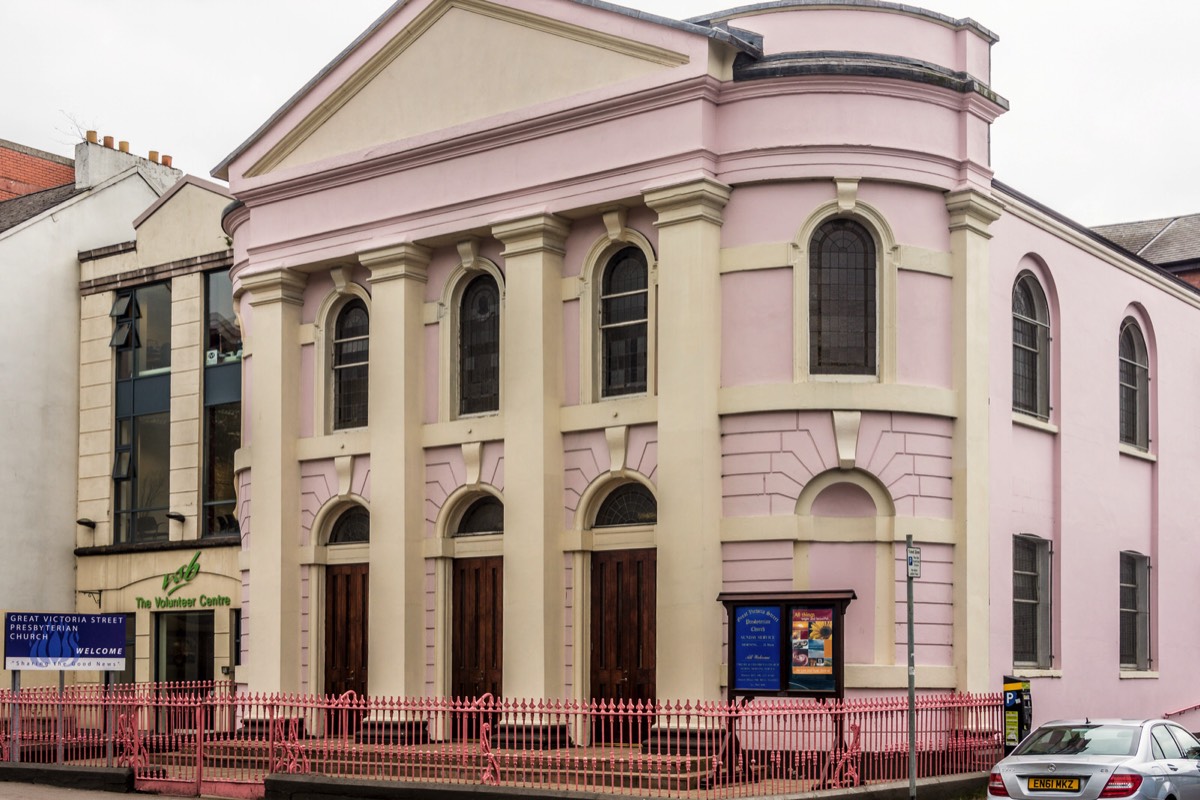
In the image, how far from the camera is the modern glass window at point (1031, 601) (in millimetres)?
25656

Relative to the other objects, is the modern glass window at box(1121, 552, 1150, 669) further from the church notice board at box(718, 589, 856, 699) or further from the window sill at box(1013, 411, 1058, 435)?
the church notice board at box(718, 589, 856, 699)

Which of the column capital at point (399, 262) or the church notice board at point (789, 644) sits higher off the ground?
the column capital at point (399, 262)

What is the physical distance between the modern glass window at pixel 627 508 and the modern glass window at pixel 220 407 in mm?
12106

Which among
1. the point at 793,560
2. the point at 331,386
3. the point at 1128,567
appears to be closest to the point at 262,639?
the point at 331,386

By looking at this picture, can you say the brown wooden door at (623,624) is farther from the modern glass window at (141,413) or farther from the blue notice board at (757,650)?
the modern glass window at (141,413)

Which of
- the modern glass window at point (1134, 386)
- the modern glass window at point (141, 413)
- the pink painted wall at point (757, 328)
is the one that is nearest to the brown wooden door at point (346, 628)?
the pink painted wall at point (757, 328)

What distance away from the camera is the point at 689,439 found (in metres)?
23.1

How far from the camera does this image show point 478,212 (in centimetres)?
2597

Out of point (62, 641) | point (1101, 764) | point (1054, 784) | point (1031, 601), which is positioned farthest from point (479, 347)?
point (1101, 764)

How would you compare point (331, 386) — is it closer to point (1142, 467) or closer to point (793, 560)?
point (793, 560)

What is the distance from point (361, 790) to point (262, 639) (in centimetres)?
712

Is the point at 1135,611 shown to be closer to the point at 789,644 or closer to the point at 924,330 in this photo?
the point at 924,330

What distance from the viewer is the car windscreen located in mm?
17359

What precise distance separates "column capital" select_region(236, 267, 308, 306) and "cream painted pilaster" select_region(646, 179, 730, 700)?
754 cm
